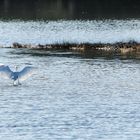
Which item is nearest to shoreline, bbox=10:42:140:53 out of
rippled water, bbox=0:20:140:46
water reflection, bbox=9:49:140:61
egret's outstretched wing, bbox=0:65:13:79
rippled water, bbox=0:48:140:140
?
water reflection, bbox=9:49:140:61

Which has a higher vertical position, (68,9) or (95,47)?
(68,9)

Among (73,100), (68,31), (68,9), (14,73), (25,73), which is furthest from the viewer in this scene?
(68,9)

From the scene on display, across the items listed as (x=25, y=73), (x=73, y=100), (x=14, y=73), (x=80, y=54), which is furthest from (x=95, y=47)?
(x=73, y=100)

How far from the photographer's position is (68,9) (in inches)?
3917

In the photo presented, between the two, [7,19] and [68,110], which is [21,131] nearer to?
[68,110]

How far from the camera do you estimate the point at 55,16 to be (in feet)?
291

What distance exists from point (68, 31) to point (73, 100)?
35408mm

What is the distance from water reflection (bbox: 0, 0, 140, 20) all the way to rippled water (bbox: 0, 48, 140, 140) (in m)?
40.0

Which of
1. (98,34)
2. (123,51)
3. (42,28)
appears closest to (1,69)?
(123,51)

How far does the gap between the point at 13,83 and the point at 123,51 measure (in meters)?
15.3

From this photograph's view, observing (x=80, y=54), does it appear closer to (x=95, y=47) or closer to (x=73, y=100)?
(x=95, y=47)

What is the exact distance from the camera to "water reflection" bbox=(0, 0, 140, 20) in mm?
88438

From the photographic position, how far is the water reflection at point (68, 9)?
88.4m

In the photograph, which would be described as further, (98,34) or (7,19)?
(7,19)
